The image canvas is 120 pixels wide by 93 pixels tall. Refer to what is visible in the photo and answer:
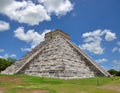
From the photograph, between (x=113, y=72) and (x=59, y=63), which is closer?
(x=59, y=63)

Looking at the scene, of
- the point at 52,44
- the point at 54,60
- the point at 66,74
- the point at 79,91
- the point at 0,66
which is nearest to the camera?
the point at 79,91

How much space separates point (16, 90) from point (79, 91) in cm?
708

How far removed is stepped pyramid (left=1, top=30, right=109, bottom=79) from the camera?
4031 centimetres

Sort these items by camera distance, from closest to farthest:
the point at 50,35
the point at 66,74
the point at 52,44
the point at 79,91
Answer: the point at 79,91 → the point at 66,74 → the point at 52,44 → the point at 50,35

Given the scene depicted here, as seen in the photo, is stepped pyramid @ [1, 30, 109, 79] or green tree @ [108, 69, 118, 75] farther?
green tree @ [108, 69, 118, 75]

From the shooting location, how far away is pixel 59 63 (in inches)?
1599

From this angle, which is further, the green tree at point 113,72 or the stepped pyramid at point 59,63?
the green tree at point 113,72

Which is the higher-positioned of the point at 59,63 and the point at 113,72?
the point at 113,72

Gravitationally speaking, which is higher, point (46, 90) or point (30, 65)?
point (30, 65)

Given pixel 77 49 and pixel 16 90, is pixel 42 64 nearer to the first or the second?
pixel 77 49

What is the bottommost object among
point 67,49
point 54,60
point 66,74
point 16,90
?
point 16,90

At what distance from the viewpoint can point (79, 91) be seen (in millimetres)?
24906

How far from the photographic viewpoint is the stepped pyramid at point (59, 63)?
40312 millimetres

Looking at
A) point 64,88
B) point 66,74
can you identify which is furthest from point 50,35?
point 64,88
